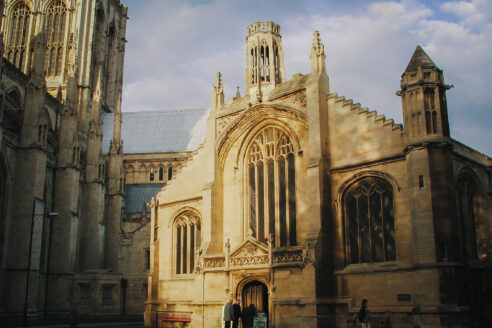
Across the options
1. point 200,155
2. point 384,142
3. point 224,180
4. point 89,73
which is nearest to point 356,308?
point 384,142

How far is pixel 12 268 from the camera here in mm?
33781

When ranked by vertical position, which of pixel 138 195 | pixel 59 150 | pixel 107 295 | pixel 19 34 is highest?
pixel 19 34

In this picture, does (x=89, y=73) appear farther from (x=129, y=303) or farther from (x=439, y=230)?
(x=439, y=230)

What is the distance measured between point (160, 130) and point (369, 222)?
45.4 meters

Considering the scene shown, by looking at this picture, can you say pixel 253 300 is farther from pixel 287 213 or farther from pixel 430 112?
pixel 430 112

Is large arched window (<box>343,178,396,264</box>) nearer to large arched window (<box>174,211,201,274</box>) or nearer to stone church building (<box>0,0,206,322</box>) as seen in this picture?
large arched window (<box>174,211,201,274</box>)

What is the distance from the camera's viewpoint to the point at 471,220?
22469 millimetres

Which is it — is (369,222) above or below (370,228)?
above

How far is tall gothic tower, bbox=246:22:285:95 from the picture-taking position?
27547mm

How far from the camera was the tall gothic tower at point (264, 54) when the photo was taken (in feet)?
90.4

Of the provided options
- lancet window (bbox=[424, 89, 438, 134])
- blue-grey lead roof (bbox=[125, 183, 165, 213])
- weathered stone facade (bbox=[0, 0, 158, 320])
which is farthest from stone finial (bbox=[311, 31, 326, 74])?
blue-grey lead roof (bbox=[125, 183, 165, 213])

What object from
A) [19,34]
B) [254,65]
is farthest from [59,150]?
[19,34]

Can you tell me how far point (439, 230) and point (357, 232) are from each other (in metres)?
3.97

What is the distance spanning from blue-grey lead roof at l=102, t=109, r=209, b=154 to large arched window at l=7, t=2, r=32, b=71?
456 inches
